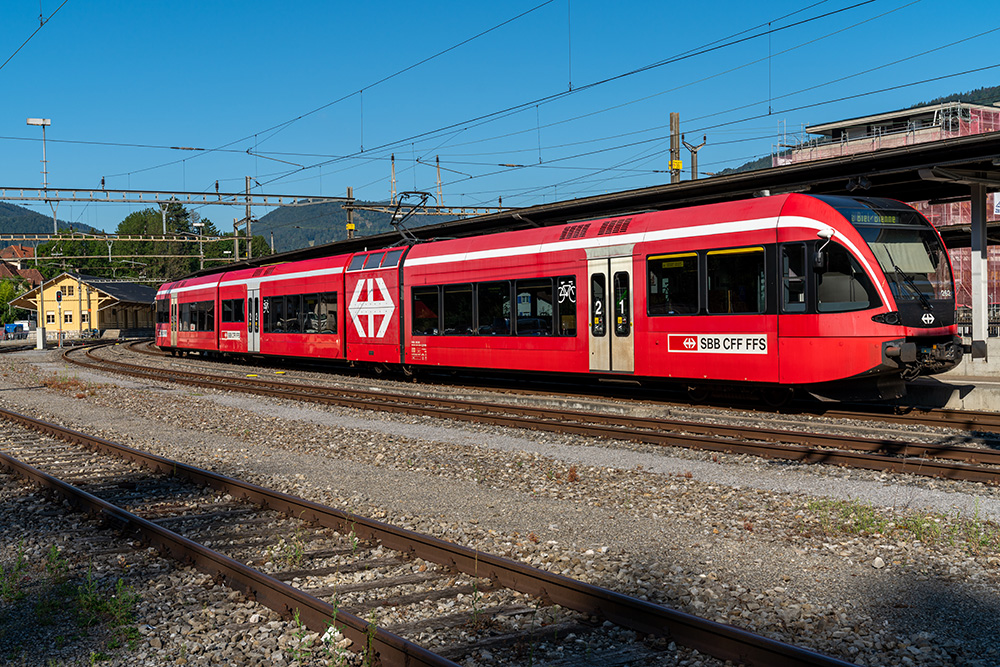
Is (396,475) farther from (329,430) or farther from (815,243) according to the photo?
(815,243)

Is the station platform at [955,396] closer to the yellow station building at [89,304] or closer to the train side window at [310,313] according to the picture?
the train side window at [310,313]

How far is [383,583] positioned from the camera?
213 inches

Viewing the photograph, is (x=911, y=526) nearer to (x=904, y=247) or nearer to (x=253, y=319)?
(x=904, y=247)

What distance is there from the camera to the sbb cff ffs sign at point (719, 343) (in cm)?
1243

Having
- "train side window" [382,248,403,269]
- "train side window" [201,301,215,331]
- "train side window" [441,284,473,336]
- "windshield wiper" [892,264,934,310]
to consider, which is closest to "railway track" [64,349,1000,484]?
"train side window" [441,284,473,336]

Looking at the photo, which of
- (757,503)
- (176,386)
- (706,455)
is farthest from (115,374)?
(757,503)

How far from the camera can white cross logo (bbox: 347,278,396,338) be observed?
66.9 ft

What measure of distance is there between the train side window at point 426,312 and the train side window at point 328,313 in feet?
12.8

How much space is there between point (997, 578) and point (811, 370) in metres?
6.70

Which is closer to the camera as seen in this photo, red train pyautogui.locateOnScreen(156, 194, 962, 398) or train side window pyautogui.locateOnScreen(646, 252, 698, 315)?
red train pyautogui.locateOnScreen(156, 194, 962, 398)

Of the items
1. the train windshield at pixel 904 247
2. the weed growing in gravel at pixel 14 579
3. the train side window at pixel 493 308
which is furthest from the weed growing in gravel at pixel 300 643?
the train side window at pixel 493 308

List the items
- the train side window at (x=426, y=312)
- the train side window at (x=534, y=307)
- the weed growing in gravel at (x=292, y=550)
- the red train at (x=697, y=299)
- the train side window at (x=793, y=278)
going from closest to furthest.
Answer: the weed growing in gravel at (x=292, y=550), the red train at (x=697, y=299), the train side window at (x=793, y=278), the train side window at (x=534, y=307), the train side window at (x=426, y=312)

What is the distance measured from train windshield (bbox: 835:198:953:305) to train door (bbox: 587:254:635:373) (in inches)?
152

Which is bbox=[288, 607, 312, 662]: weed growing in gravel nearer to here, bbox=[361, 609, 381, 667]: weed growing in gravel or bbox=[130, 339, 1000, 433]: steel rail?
bbox=[361, 609, 381, 667]: weed growing in gravel
